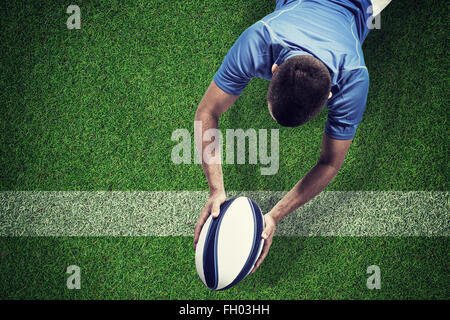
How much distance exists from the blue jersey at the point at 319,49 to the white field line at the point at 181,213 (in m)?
0.73

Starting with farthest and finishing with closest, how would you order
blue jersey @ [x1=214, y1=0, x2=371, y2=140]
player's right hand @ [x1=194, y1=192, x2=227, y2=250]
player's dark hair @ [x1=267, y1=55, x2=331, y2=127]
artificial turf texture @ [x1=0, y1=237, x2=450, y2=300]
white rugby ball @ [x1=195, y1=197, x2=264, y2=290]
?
artificial turf texture @ [x1=0, y1=237, x2=450, y2=300] < player's right hand @ [x1=194, y1=192, x2=227, y2=250] < white rugby ball @ [x1=195, y1=197, x2=264, y2=290] < blue jersey @ [x1=214, y1=0, x2=371, y2=140] < player's dark hair @ [x1=267, y1=55, x2=331, y2=127]

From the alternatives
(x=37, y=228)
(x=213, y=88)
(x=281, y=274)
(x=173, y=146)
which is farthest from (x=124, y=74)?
(x=281, y=274)

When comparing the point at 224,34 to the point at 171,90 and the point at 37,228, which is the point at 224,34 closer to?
the point at 171,90

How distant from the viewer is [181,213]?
7.43 feet

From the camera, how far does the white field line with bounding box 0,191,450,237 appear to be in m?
2.27

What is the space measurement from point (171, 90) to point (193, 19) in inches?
20.2

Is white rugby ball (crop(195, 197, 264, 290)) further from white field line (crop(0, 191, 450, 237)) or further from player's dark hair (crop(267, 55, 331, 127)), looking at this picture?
player's dark hair (crop(267, 55, 331, 127))

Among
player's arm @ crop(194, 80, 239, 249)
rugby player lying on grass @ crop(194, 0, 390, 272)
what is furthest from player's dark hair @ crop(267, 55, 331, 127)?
player's arm @ crop(194, 80, 239, 249)

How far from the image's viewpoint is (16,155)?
2.31 metres

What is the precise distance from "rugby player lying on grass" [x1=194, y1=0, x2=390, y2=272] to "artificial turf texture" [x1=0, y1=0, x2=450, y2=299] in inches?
16.6

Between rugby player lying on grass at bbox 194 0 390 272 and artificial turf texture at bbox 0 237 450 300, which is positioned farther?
artificial turf texture at bbox 0 237 450 300

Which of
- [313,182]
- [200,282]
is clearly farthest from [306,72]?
[200,282]
